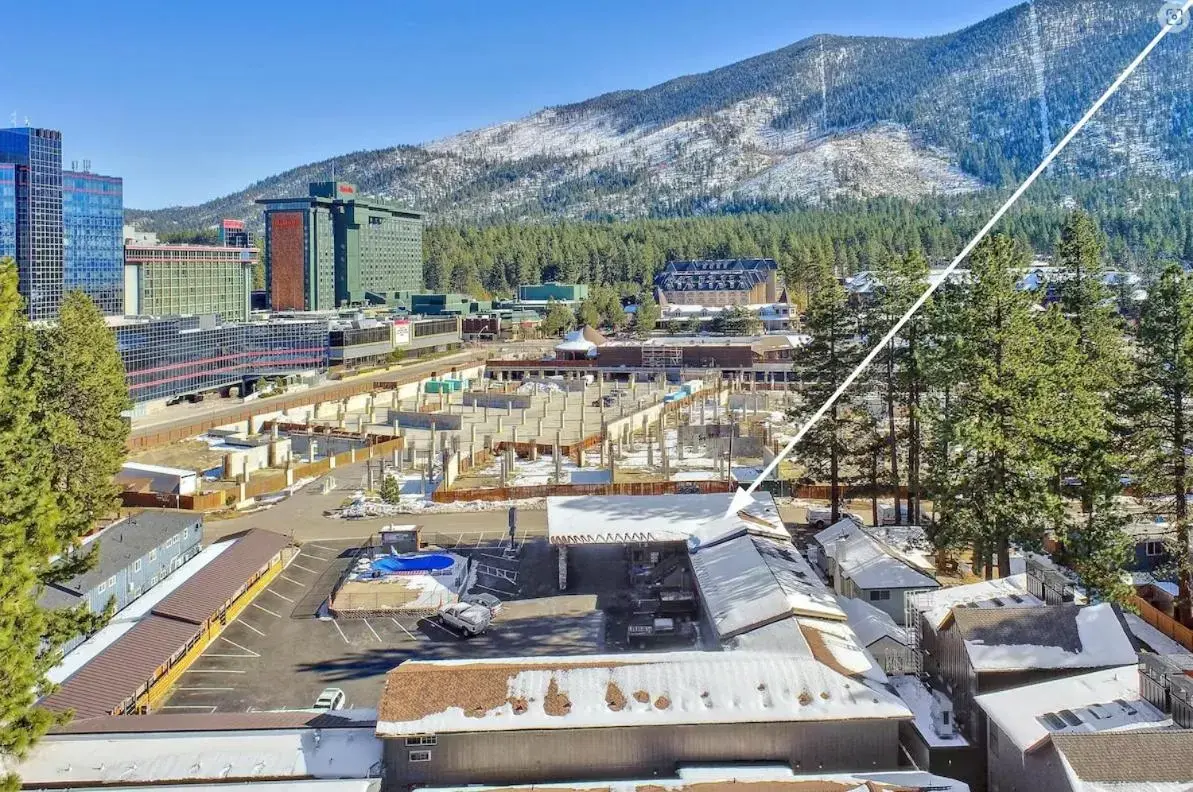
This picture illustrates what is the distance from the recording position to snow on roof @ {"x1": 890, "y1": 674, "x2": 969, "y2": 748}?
41.6 feet

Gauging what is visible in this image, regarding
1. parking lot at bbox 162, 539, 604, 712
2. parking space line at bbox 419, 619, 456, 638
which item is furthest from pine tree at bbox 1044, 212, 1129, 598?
parking space line at bbox 419, 619, 456, 638

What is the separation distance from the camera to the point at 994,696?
12.4m

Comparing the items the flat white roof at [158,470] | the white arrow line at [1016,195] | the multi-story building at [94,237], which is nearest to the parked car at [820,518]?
the white arrow line at [1016,195]

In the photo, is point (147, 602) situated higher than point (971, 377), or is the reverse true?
point (971, 377)

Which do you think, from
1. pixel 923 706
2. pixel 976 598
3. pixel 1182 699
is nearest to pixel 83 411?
pixel 923 706

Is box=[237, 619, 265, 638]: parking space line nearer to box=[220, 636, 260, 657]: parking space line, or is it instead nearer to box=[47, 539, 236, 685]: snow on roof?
box=[220, 636, 260, 657]: parking space line

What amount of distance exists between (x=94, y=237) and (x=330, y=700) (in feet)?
198

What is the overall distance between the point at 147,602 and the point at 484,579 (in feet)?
24.3

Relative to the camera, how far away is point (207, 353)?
186 feet

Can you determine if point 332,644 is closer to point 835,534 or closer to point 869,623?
point 869,623

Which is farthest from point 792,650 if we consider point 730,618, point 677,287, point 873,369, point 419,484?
point 677,287

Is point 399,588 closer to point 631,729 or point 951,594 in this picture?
point 631,729

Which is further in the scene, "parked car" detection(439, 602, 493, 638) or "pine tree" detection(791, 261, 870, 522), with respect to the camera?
"pine tree" detection(791, 261, 870, 522)

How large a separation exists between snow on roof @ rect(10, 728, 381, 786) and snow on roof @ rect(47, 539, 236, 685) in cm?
183
